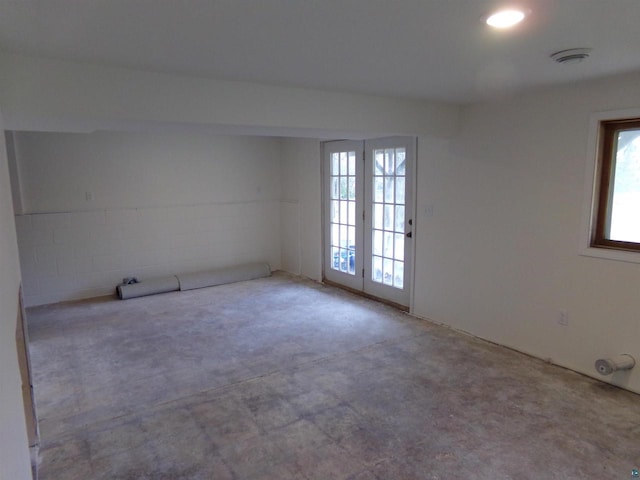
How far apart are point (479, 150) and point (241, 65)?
241 cm

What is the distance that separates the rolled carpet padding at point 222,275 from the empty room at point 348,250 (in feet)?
0.73

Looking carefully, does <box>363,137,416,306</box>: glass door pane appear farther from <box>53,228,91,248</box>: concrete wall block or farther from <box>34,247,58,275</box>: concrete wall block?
<box>34,247,58,275</box>: concrete wall block

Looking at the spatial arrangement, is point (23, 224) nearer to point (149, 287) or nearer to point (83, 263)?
point (83, 263)

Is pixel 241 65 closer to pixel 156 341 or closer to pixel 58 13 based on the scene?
pixel 58 13

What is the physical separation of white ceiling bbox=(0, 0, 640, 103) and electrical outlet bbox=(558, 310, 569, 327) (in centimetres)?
179

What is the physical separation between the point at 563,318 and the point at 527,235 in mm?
720

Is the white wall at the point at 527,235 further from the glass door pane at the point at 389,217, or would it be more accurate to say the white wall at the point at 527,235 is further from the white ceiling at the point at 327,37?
the white ceiling at the point at 327,37

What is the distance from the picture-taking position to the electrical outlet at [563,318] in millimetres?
3496

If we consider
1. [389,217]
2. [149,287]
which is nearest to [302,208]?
[389,217]

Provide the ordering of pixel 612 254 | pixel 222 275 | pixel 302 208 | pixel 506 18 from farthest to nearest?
pixel 302 208, pixel 222 275, pixel 612 254, pixel 506 18

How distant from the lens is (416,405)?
2.99 m

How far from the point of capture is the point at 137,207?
19.0ft

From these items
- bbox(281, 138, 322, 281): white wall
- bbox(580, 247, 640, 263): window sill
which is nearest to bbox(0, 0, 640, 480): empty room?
bbox(580, 247, 640, 263): window sill

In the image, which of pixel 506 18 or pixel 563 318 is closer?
pixel 506 18
